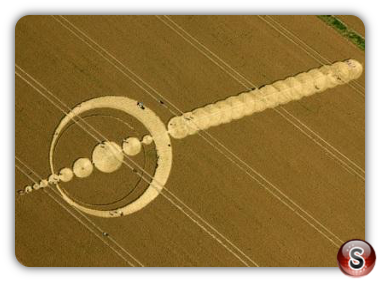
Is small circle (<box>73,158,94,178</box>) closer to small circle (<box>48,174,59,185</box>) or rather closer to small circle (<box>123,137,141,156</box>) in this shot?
small circle (<box>48,174,59,185</box>)

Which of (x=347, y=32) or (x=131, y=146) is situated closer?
(x=131, y=146)

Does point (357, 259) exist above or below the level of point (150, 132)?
above

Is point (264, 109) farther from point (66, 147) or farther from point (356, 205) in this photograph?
point (66, 147)

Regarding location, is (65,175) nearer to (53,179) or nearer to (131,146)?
(53,179)

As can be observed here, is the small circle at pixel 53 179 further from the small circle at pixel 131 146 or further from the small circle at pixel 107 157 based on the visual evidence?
the small circle at pixel 131 146

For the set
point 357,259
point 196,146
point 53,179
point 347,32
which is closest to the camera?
point 357,259

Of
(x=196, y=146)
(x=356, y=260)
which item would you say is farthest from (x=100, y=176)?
(x=356, y=260)

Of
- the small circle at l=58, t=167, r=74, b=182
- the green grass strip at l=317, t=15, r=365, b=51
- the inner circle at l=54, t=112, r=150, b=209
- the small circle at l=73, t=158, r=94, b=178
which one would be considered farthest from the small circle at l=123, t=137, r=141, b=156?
the green grass strip at l=317, t=15, r=365, b=51
